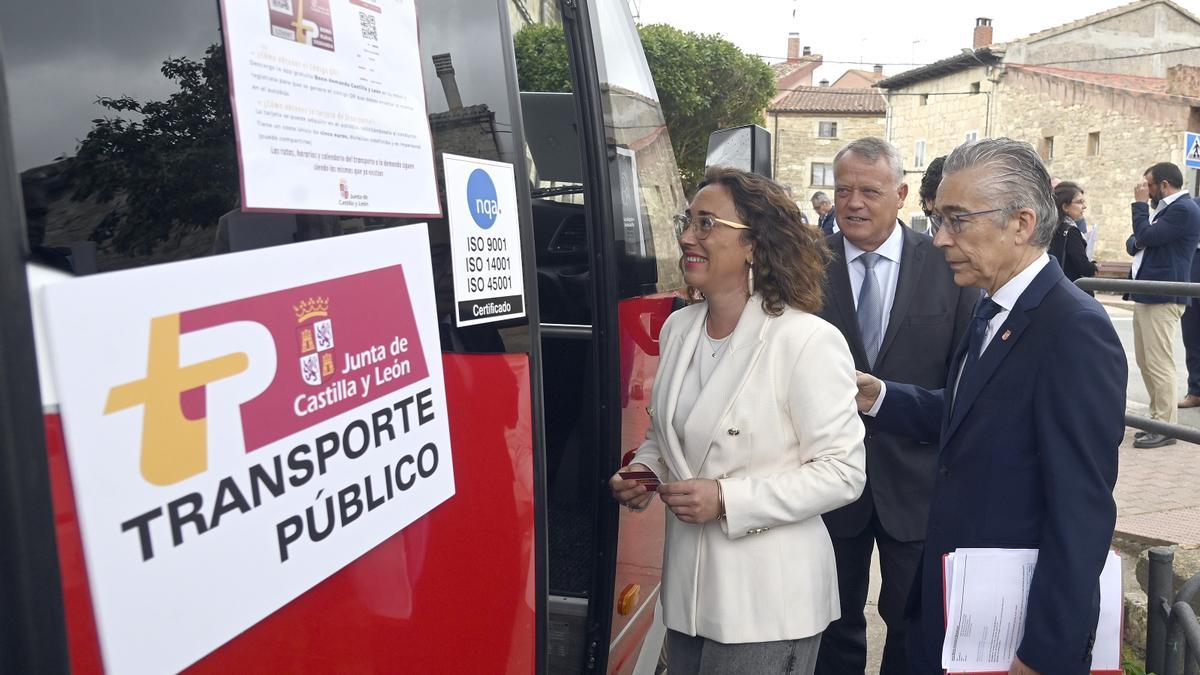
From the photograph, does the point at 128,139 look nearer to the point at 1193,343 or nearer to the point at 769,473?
the point at 769,473

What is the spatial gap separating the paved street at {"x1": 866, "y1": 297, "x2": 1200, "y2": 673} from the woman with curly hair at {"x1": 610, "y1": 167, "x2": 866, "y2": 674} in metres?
2.02

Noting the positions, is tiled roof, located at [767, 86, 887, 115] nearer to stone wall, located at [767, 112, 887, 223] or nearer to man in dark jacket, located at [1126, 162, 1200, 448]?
stone wall, located at [767, 112, 887, 223]

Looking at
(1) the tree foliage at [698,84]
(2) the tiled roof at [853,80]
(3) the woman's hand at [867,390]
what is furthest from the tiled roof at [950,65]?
(3) the woman's hand at [867,390]

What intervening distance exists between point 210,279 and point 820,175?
2176 inches

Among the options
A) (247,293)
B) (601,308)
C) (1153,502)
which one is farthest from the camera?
(1153,502)

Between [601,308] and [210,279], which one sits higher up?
[210,279]

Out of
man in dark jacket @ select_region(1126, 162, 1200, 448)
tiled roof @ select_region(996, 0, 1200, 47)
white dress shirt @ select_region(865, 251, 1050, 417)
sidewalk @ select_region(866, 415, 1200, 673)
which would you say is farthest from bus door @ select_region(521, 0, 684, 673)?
tiled roof @ select_region(996, 0, 1200, 47)

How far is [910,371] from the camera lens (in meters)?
3.08

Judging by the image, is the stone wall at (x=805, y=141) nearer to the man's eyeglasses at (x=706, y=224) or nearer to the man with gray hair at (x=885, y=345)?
the man with gray hair at (x=885, y=345)

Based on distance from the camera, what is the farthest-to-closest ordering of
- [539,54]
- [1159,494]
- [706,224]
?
[1159,494], [539,54], [706,224]

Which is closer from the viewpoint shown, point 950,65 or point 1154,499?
point 1154,499

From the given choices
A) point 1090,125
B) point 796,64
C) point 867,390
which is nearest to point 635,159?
point 867,390

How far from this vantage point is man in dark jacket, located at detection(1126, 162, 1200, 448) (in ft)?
22.7

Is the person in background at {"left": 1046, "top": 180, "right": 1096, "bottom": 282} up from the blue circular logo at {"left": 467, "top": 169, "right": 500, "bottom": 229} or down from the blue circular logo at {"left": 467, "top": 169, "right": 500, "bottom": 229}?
down
